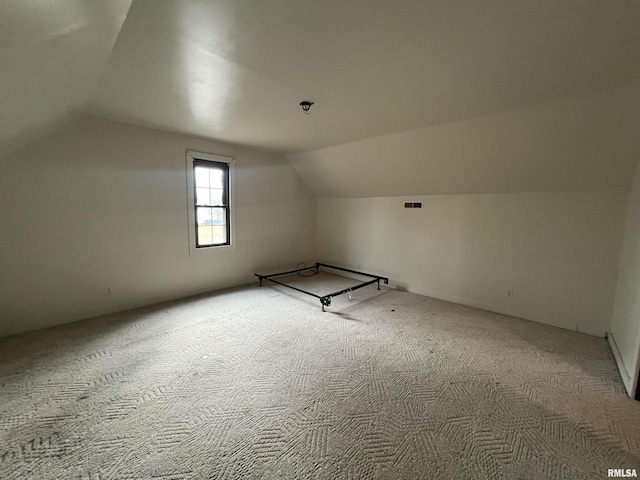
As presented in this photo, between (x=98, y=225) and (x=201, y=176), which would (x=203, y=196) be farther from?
(x=98, y=225)

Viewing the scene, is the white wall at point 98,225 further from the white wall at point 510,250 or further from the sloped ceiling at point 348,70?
the white wall at point 510,250

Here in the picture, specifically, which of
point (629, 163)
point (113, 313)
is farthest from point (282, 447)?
point (629, 163)

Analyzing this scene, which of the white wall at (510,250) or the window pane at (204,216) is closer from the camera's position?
the white wall at (510,250)

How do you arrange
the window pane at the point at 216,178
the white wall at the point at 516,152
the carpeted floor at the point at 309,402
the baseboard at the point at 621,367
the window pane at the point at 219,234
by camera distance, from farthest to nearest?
the window pane at the point at 219,234
the window pane at the point at 216,178
the white wall at the point at 516,152
the baseboard at the point at 621,367
the carpeted floor at the point at 309,402

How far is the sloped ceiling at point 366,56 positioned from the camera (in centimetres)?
141

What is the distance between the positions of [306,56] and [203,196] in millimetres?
3131

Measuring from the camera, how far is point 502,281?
3.69 m

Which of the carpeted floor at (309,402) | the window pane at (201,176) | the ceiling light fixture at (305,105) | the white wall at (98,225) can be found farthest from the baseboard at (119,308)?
the ceiling light fixture at (305,105)

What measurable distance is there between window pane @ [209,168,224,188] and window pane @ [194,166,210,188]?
0.07m

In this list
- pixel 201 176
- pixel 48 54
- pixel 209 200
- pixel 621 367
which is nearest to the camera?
pixel 48 54

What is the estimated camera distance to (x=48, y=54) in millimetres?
1550

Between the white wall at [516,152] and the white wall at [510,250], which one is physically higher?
the white wall at [516,152]

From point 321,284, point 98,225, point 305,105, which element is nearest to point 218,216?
point 98,225

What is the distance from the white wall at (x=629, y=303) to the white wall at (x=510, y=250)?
0.18 meters
